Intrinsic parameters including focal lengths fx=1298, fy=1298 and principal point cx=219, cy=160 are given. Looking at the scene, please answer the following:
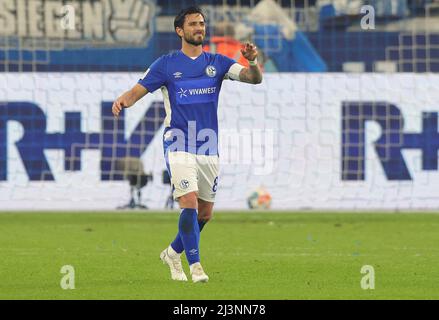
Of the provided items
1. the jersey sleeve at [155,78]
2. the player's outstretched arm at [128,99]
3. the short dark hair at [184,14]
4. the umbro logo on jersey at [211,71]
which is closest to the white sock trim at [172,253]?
the player's outstretched arm at [128,99]

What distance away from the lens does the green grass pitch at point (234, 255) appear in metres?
9.55

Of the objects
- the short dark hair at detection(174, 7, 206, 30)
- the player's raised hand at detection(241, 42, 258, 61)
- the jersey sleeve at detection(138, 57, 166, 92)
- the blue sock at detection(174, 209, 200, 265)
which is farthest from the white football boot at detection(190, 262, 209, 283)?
the short dark hair at detection(174, 7, 206, 30)

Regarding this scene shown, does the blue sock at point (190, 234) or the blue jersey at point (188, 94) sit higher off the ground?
the blue jersey at point (188, 94)

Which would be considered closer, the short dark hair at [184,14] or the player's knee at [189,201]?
the player's knee at [189,201]

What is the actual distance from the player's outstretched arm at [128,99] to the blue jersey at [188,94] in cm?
5

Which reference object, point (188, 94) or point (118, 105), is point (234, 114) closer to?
point (188, 94)

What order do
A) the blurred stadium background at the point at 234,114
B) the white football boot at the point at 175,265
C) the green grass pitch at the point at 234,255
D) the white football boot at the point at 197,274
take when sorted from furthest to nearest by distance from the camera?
the blurred stadium background at the point at 234,114, the white football boot at the point at 175,265, the white football boot at the point at 197,274, the green grass pitch at the point at 234,255

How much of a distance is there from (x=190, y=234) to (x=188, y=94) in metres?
1.13

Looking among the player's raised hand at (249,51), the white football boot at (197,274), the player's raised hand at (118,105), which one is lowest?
the white football boot at (197,274)

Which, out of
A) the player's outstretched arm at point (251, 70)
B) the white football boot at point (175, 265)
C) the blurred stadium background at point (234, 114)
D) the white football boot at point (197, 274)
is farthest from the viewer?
the blurred stadium background at point (234, 114)

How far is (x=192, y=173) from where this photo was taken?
33.6 ft

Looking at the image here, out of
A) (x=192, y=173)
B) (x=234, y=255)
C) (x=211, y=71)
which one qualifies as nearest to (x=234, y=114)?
(x=234, y=255)

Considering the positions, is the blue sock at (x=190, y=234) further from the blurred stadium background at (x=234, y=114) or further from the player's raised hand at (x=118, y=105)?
the blurred stadium background at (x=234, y=114)
